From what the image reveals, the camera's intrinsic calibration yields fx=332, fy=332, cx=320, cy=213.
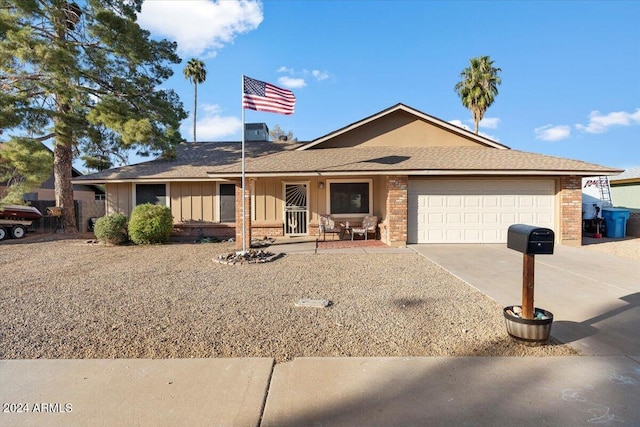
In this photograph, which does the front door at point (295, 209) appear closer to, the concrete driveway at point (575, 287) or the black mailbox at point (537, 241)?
the concrete driveway at point (575, 287)

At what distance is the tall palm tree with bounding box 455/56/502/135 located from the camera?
2456 cm

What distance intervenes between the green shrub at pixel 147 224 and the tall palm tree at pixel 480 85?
76.3 ft

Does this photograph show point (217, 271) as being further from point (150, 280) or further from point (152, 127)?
point (152, 127)

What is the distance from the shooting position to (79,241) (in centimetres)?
1247

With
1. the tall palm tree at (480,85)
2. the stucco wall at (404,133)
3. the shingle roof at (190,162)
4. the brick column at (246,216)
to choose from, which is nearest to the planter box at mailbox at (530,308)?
the brick column at (246,216)

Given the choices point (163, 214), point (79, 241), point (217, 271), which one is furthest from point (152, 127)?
point (217, 271)

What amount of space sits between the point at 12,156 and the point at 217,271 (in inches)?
400

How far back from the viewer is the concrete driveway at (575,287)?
3834 mm

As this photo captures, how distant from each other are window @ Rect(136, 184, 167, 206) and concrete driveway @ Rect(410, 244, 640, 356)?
10.4 m

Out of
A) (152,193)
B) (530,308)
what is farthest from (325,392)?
(152,193)

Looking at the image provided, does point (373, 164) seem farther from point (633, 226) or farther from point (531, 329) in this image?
point (633, 226)

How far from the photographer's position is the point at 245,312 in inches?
183

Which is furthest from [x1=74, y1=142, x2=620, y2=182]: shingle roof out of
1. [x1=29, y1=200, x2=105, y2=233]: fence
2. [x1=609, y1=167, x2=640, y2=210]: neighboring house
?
[x1=609, y1=167, x2=640, y2=210]: neighboring house

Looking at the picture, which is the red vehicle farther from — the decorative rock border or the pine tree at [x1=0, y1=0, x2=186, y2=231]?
the decorative rock border
